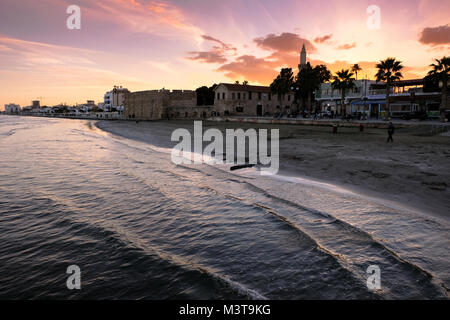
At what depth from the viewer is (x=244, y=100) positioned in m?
77.2

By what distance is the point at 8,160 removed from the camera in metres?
18.8

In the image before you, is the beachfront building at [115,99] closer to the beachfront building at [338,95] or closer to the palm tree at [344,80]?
the beachfront building at [338,95]

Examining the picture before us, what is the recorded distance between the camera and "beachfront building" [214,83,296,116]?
74.9 meters

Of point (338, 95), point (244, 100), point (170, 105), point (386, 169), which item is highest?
point (244, 100)

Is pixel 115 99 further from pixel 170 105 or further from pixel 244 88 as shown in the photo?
pixel 244 88

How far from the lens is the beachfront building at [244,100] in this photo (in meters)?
74.9

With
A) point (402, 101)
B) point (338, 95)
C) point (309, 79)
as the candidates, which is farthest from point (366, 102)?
point (309, 79)

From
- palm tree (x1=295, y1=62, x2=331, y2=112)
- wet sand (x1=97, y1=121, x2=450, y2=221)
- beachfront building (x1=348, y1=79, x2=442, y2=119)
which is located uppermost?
palm tree (x1=295, y1=62, x2=331, y2=112)

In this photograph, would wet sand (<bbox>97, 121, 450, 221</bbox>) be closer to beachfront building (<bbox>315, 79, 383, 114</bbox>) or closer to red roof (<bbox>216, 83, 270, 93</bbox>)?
beachfront building (<bbox>315, 79, 383, 114</bbox>)

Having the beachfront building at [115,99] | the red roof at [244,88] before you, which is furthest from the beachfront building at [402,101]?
the beachfront building at [115,99]

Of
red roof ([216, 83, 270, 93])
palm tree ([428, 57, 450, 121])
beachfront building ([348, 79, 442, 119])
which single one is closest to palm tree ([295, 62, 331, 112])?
beachfront building ([348, 79, 442, 119])

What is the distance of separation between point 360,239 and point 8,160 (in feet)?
68.9
